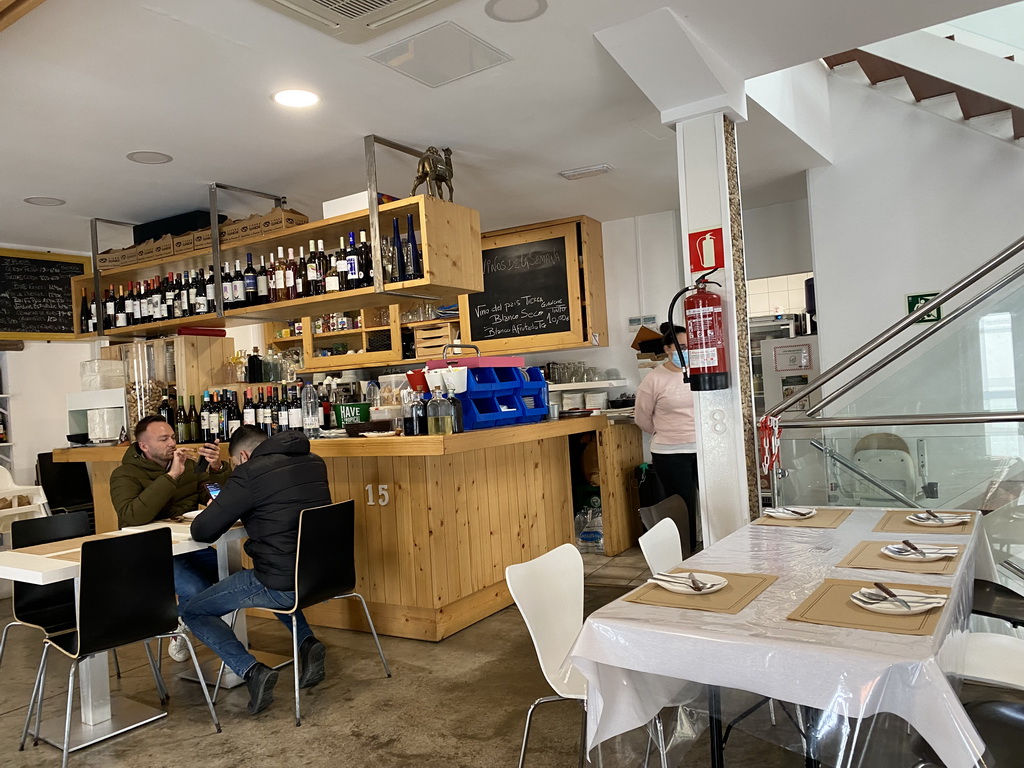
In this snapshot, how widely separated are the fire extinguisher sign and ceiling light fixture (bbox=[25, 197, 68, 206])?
4198mm

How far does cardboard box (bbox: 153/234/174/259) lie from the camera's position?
540 centimetres

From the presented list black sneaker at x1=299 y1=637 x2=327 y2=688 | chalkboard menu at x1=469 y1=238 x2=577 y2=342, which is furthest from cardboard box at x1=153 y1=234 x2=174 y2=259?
black sneaker at x1=299 y1=637 x2=327 y2=688

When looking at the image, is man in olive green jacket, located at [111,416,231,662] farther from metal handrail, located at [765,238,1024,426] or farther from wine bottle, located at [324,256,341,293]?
metal handrail, located at [765,238,1024,426]

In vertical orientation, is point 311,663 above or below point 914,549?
below

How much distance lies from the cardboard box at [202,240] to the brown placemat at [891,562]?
14.6ft

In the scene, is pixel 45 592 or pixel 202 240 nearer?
pixel 45 592

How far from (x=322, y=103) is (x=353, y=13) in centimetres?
98

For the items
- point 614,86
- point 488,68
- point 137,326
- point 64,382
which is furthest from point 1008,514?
point 64,382

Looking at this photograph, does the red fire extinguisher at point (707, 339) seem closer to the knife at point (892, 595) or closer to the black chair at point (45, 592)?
the knife at point (892, 595)

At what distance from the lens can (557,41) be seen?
3.32m

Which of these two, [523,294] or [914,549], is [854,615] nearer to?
[914,549]

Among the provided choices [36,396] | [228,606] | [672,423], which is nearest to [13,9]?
[228,606]

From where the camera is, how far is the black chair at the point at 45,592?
10.9 ft

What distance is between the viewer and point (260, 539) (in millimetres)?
3441
